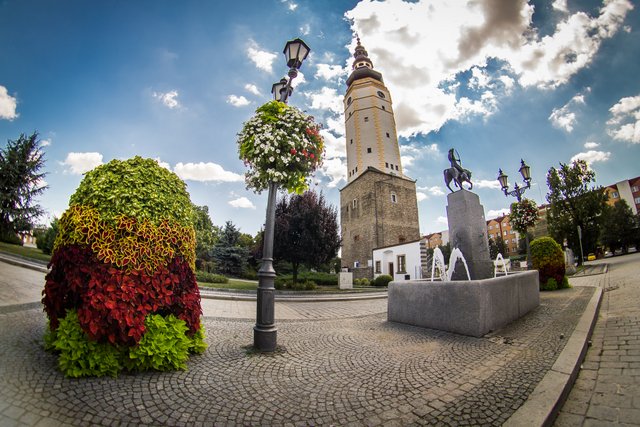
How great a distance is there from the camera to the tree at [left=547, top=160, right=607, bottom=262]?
1016 inches

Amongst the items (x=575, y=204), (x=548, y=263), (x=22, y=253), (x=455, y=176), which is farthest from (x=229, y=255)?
(x=575, y=204)

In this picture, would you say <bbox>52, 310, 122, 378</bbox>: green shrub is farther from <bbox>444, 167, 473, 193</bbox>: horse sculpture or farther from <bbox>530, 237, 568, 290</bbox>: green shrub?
<bbox>530, 237, 568, 290</bbox>: green shrub

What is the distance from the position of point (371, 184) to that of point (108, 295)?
3157 centimetres

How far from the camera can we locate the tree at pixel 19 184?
19.8m

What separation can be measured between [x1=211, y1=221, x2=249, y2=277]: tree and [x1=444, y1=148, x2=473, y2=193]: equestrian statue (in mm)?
24433

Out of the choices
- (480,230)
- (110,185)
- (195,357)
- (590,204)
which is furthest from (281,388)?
(590,204)

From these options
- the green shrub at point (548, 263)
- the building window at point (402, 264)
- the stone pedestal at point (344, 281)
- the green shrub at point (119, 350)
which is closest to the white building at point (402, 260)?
the building window at point (402, 264)

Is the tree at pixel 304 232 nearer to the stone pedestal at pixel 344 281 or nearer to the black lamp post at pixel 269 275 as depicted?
the stone pedestal at pixel 344 281

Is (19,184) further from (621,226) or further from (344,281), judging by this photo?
(621,226)

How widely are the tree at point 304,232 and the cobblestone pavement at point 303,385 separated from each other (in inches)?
539

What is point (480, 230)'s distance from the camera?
22.7ft

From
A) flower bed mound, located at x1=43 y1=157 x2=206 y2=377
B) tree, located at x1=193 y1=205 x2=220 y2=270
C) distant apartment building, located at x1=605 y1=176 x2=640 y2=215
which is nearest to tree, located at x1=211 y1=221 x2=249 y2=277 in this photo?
tree, located at x1=193 y1=205 x2=220 y2=270

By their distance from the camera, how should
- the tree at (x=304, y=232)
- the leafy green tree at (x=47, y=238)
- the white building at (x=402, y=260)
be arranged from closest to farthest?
1. the tree at (x=304, y=232)
2. the leafy green tree at (x=47, y=238)
3. the white building at (x=402, y=260)

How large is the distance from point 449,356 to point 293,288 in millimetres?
14707
